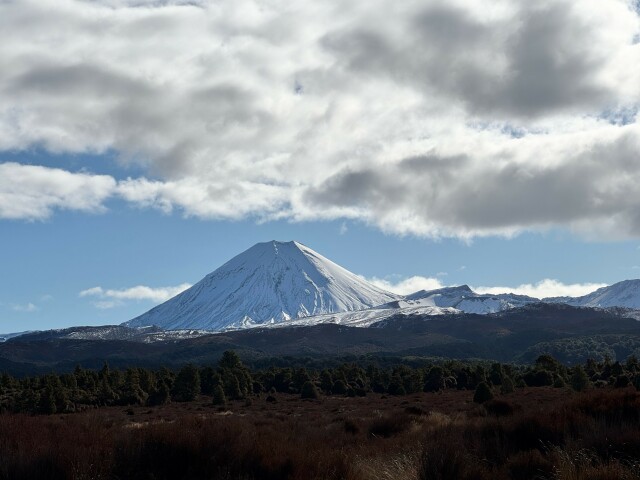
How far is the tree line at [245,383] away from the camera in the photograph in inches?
2047

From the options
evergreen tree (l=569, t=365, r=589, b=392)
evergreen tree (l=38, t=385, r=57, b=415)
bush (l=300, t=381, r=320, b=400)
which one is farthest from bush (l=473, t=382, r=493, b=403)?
evergreen tree (l=38, t=385, r=57, b=415)

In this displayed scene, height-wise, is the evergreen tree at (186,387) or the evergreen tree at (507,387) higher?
the evergreen tree at (186,387)

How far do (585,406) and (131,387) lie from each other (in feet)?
182

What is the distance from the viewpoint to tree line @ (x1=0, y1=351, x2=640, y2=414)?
52003mm

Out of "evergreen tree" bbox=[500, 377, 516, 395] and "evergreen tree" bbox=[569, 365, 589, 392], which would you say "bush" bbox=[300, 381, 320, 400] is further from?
"evergreen tree" bbox=[569, 365, 589, 392]

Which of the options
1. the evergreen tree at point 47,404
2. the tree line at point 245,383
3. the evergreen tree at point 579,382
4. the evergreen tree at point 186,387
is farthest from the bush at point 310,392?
the evergreen tree at point 579,382

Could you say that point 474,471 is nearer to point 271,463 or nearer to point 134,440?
point 271,463

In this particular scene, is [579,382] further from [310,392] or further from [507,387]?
[310,392]

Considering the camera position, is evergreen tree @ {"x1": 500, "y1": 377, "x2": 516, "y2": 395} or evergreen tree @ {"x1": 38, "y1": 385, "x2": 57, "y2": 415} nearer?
evergreen tree @ {"x1": 38, "y1": 385, "x2": 57, "y2": 415}

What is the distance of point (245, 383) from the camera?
69438 millimetres

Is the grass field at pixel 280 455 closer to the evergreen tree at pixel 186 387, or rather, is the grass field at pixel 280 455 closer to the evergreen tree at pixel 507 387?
the evergreen tree at pixel 507 387

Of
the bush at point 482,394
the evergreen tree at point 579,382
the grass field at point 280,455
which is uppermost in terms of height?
the grass field at point 280,455

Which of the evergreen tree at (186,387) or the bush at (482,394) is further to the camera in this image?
the evergreen tree at (186,387)

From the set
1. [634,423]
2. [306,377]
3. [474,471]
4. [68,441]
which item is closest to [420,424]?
[634,423]
